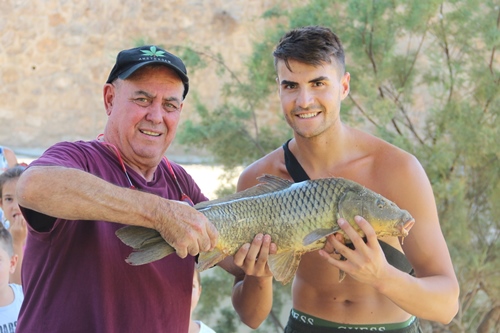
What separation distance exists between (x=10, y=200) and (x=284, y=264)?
10.3ft

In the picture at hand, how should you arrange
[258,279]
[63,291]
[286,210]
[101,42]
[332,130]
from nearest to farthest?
1. [63,291]
2. [286,210]
3. [258,279]
4. [332,130]
5. [101,42]

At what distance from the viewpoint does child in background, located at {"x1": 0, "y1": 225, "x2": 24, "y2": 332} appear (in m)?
3.73

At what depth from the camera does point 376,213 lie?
2271 mm

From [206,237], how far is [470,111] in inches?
171

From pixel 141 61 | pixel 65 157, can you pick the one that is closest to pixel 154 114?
pixel 141 61

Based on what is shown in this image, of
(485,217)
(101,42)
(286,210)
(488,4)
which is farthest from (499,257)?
(101,42)

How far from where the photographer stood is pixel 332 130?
9.43 ft

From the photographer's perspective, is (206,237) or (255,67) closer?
(206,237)

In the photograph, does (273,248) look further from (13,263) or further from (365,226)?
(13,263)

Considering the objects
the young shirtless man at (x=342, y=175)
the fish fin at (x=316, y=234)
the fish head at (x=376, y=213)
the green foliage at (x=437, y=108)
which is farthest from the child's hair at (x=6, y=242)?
the green foliage at (x=437, y=108)

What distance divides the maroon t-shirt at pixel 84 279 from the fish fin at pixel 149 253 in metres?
0.13

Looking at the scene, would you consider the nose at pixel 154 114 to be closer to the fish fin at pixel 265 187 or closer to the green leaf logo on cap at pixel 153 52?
the green leaf logo on cap at pixel 153 52

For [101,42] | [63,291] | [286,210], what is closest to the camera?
[63,291]

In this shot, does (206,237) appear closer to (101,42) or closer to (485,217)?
(485,217)
